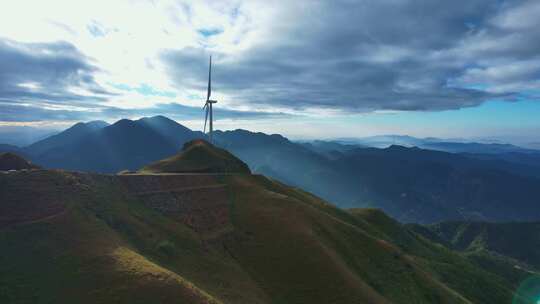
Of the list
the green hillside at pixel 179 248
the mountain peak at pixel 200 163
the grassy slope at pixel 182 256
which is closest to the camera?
the grassy slope at pixel 182 256

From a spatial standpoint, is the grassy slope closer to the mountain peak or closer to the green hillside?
the green hillside

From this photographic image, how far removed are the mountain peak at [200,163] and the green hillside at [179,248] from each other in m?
19.0

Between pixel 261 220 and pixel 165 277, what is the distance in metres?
37.1

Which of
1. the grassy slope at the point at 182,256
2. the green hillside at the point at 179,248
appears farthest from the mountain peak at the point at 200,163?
the grassy slope at the point at 182,256

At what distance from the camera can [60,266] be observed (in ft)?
156

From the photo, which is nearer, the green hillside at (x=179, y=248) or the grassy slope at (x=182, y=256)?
the grassy slope at (x=182, y=256)

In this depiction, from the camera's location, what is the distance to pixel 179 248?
64438 mm

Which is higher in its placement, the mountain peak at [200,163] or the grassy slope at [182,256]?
the mountain peak at [200,163]

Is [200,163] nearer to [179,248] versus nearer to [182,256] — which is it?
[179,248]

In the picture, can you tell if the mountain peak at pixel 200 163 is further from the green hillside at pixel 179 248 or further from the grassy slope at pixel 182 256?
the grassy slope at pixel 182 256

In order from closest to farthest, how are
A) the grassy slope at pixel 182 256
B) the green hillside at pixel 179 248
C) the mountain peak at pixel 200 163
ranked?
the grassy slope at pixel 182 256 < the green hillside at pixel 179 248 < the mountain peak at pixel 200 163

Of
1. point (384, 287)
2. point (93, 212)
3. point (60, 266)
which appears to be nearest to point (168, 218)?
point (93, 212)

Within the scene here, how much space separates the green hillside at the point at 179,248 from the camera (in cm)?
4531

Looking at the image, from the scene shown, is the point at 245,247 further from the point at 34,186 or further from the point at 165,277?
the point at 34,186
